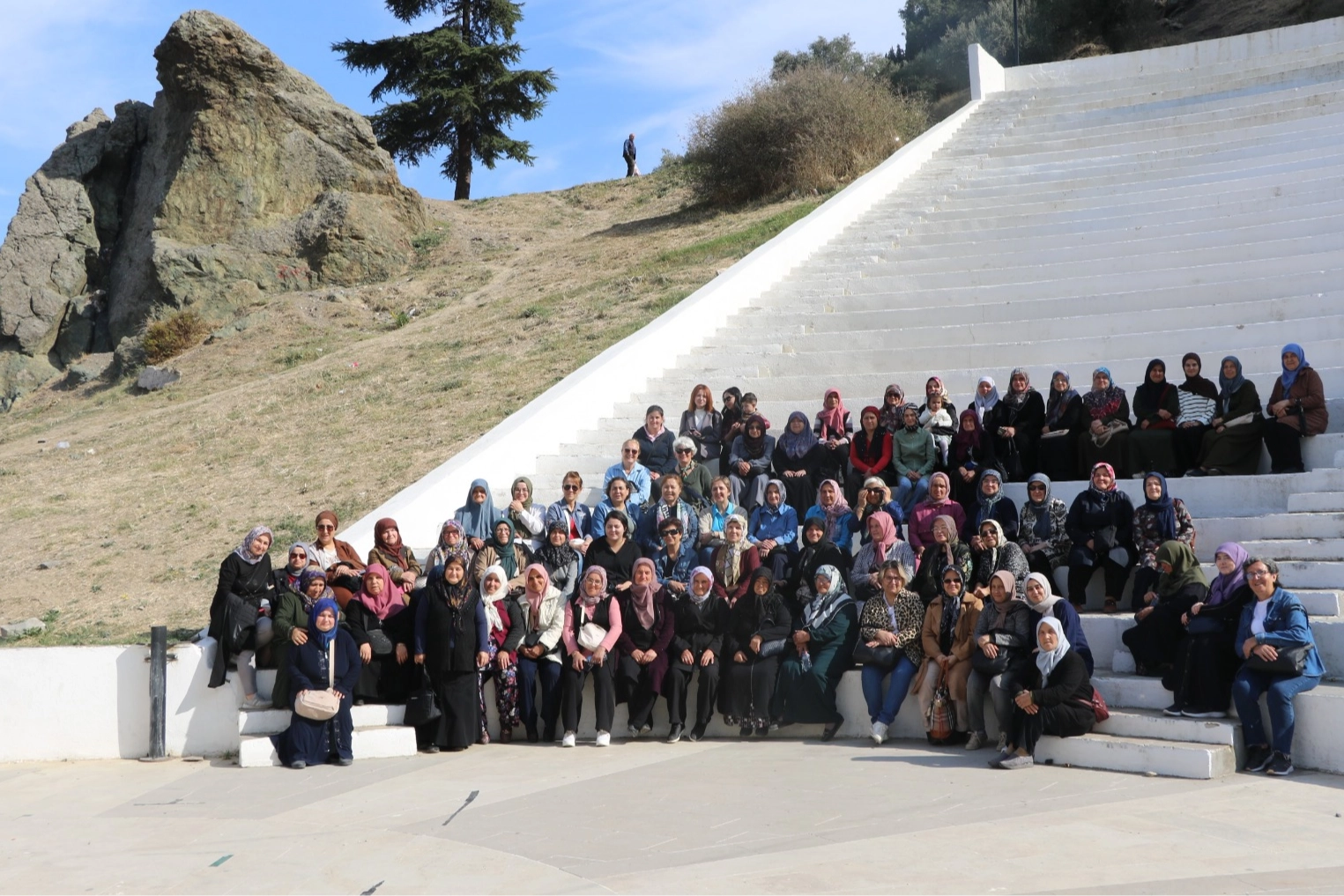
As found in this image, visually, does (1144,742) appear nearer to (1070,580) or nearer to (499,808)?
(1070,580)

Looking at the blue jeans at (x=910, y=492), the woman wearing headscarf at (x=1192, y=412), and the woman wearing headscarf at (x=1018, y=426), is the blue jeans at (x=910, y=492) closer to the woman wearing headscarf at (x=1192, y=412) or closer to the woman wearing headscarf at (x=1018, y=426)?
the woman wearing headscarf at (x=1018, y=426)

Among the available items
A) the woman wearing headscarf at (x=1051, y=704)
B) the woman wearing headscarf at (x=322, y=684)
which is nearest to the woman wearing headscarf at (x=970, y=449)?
the woman wearing headscarf at (x=1051, y=704)

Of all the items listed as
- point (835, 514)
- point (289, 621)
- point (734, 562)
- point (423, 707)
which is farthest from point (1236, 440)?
point (289, 621)

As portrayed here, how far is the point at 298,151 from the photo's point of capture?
75.7ft

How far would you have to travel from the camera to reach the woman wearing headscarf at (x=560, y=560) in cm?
809

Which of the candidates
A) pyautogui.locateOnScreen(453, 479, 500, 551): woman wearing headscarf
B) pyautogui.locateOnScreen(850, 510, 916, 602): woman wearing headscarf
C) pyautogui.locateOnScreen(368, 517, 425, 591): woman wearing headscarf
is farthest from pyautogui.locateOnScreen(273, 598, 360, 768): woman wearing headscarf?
pyautogui.locateOnScreen(850, 510, 916, 602): woman wearing headscarf

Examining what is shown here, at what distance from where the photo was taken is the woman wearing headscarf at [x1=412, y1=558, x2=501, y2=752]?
7.55 meters

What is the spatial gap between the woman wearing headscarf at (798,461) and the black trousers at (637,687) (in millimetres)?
1821

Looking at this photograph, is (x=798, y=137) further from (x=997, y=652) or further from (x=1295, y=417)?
(x=997, y=652)

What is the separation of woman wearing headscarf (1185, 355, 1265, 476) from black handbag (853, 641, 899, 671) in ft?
8.62

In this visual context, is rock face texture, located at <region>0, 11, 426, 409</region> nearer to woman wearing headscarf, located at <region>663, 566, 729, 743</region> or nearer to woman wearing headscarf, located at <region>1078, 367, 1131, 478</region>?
woman wearing headscarf, located at <region>663, 566, 729, 743</region>

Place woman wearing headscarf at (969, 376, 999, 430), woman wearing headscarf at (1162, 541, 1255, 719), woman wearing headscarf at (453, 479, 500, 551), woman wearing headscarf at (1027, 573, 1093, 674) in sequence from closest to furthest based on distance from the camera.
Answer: woman wearing headscarf at (1162, 541, 1255, 719) < woman wearing headscarf at (1027, 573, 1093, 674) < woman wearing headscarf at (453, 479, 500, 551) < woman wearing headscarf at (969, 376, 999, 430)

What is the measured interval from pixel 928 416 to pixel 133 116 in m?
20.2

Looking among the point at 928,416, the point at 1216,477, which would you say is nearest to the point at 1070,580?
the point at 1216,477
